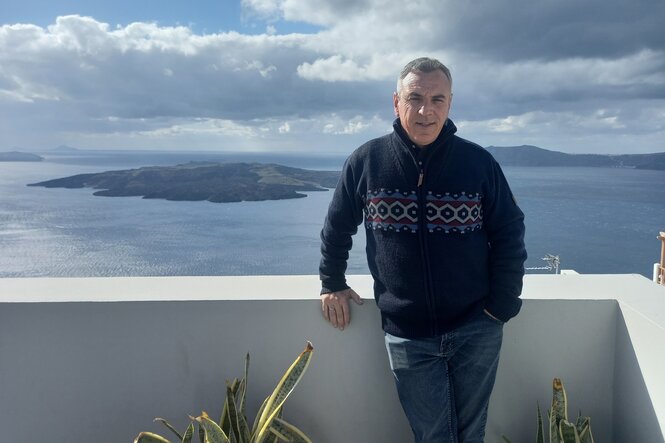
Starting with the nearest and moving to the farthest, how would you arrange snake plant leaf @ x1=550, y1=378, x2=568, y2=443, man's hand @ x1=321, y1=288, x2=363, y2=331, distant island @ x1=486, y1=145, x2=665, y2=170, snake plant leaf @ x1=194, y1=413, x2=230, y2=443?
snake plant leaf @ x1=194, y1=413, x2=230, y2=443 < snake plant leaf @ x1=550, y1=378, x2=568, y2=443 < man's hand @ x1=321, y1=288, x2=363, y2=331 < distant island @ x1=486, y1=145, x2=665, y2=170

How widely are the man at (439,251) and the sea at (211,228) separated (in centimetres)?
2764

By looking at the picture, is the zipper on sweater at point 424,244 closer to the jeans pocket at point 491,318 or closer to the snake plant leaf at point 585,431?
the jeans pocket at point 491,318

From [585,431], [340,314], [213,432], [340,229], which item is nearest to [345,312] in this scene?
[340,314]

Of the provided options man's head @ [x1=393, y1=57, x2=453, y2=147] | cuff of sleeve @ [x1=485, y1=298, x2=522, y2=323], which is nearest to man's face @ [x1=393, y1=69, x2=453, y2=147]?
man's head @ [x1=393, y1=57, x2=453, y2=147]

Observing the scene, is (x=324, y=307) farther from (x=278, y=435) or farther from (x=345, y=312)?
(x=278, y=435)

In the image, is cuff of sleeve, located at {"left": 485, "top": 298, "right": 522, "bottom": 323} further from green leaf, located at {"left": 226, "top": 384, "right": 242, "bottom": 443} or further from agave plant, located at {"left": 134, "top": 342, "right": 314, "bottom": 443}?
green leaf, located at {"left": 226, "top": 384, "right": 242, "bottom": 443}

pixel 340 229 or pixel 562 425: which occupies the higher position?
pixel 340 229

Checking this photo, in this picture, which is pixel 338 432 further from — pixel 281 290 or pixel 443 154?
pixel 443 154

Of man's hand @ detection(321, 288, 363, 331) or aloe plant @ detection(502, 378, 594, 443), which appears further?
man's hand @ detection(321, 288, 363, 331)

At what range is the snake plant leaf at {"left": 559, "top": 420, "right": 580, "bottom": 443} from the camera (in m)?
1.21

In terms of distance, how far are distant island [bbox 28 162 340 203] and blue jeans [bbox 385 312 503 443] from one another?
24.7m

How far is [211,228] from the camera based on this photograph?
118 ft

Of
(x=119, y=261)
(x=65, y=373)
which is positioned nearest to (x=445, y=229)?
(x=65, y=373)

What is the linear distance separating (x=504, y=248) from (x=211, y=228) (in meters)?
36.0
